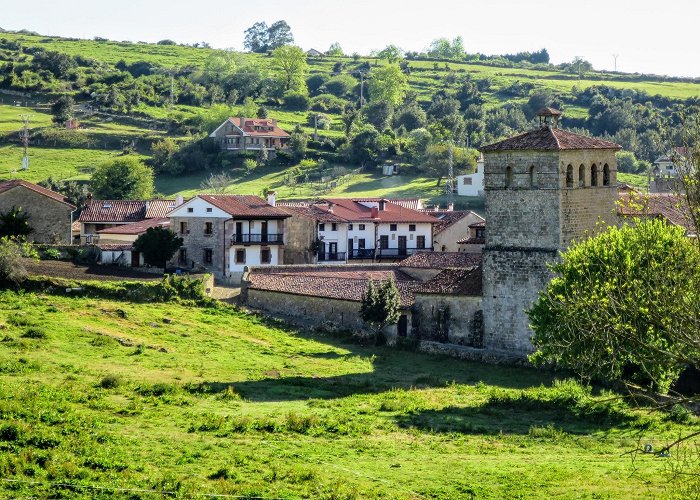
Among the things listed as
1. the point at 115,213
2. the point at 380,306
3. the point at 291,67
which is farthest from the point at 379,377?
the point at 291,67

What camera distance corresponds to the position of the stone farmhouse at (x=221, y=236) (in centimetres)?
6856

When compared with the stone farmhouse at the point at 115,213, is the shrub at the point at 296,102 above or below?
above

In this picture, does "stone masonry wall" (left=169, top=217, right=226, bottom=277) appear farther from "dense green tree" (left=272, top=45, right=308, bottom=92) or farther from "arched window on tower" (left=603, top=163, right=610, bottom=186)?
"dense green tree" (left=272, top=45, right=308, bottom=92)

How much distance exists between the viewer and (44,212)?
7125 centimetres

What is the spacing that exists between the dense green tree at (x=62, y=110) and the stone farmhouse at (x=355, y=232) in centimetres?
5629

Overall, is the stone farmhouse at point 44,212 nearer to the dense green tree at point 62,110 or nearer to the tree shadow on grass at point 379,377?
the tree shadow on grass at point 379,377

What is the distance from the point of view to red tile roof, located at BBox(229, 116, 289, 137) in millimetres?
128375

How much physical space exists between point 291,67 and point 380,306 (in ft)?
400

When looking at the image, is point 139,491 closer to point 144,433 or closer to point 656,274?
point 144,433

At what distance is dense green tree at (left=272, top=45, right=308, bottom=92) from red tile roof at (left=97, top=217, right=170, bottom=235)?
93.5 metres

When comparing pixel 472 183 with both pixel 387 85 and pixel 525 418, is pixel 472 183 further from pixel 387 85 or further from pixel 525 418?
pixel 525 418

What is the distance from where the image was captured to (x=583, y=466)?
34.4 meters

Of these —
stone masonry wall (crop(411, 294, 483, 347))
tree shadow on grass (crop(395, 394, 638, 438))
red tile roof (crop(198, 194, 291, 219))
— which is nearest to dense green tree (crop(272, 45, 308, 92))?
red tile roof (crop(198, 194, 291, 219))

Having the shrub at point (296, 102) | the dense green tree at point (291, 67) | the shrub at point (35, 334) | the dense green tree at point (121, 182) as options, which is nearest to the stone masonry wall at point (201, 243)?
the shrub at point (35, 334)
